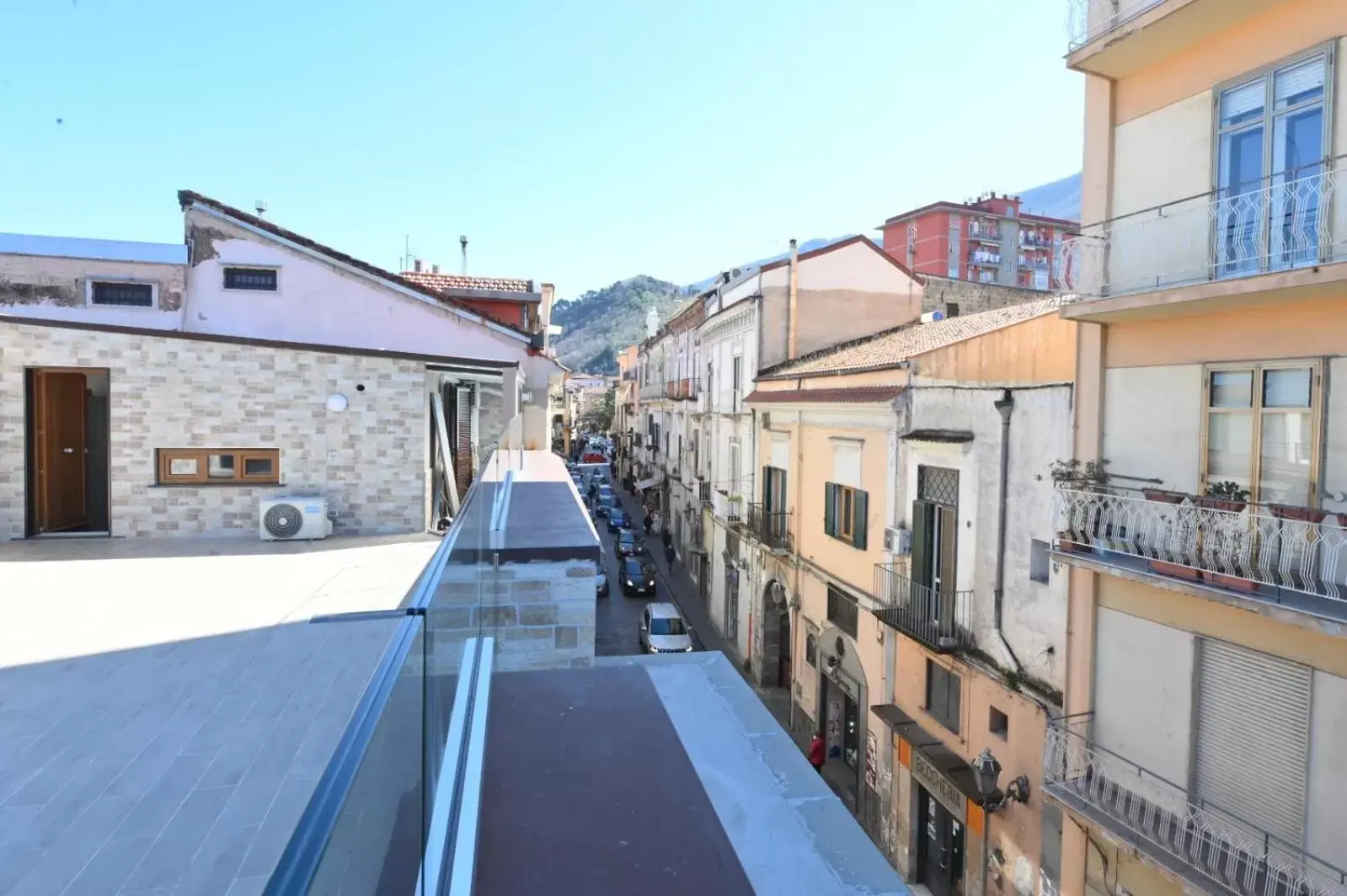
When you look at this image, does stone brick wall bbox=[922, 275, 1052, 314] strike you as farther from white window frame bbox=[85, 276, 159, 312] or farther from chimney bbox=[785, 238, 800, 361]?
white window frame bbox=[85, 276, 159, 312]

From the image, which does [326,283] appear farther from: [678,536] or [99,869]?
[678,536]

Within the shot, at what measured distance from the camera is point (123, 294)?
44.0 feet

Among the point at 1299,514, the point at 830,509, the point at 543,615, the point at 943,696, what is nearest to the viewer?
the point at 543,615

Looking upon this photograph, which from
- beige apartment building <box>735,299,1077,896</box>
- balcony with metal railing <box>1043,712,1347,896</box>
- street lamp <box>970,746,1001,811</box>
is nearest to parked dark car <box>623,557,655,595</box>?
beige apartment building <box>735,299,1077,896</box>

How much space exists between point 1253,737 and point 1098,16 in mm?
7986

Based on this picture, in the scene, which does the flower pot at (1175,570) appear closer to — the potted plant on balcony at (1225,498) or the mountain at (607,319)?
the potted plant on balcony at (1225,498)

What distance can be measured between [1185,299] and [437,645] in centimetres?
780

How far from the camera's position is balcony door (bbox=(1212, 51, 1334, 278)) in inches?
261

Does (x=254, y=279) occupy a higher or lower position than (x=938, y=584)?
higher

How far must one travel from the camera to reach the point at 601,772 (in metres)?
3.50

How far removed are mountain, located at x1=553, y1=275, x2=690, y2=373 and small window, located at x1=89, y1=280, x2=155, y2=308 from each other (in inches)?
4153

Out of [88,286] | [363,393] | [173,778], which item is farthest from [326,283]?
[173,778]

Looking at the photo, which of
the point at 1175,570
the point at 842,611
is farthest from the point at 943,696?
the point at 1175,570

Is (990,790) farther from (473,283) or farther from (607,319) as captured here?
(607,319)
